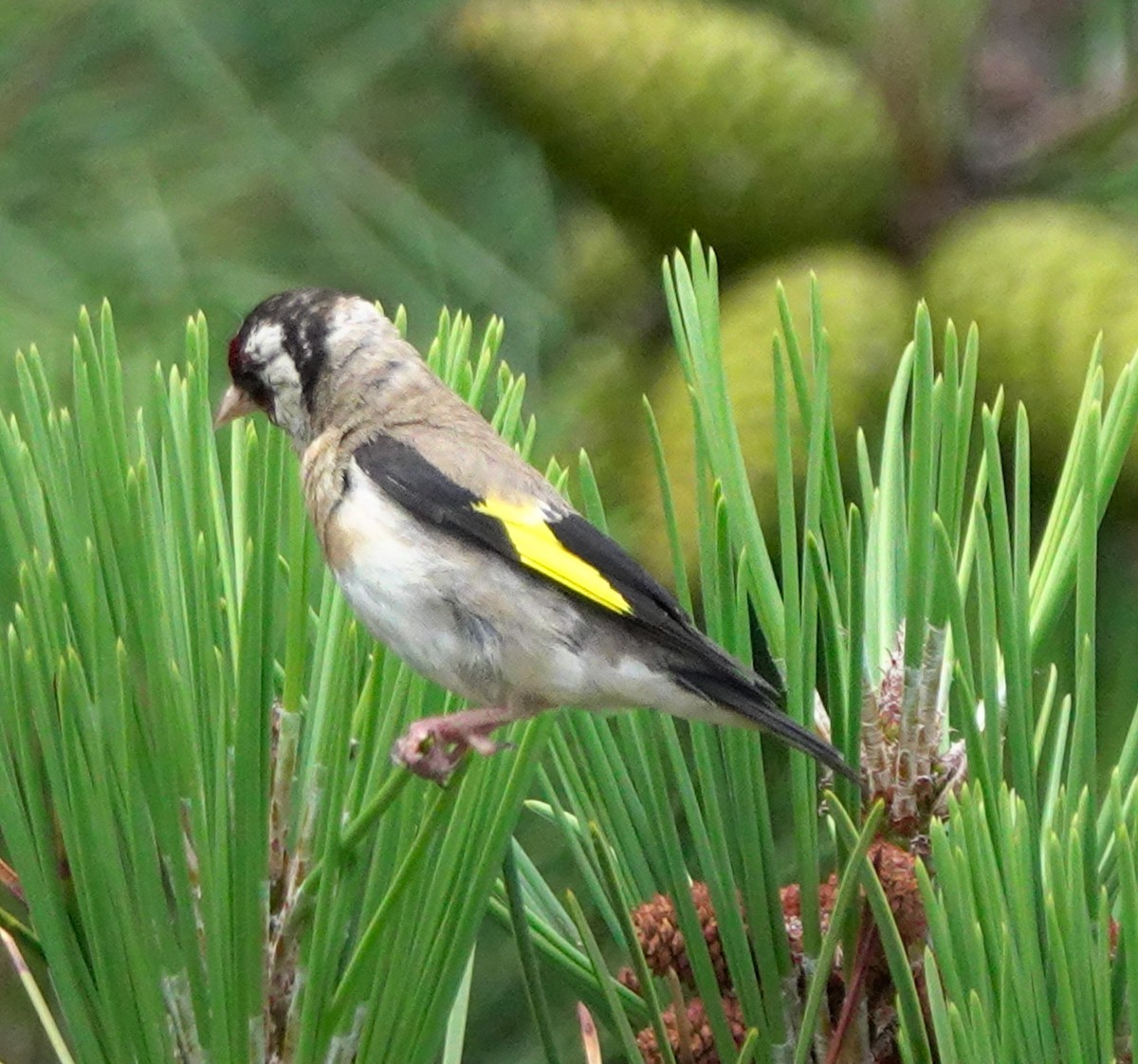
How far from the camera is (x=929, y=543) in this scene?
0.65 meters

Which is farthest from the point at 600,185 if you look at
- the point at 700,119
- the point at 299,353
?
the point at 299,353

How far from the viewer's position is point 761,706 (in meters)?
0.69

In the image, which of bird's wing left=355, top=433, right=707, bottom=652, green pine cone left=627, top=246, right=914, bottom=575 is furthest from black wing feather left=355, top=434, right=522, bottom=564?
green pine cone left=627, top=246, right=914, bottom=575

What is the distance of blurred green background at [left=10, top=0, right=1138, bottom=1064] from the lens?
0.86 metres

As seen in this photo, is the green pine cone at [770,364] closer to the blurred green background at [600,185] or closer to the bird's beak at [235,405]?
the blurred green background at [600,185]

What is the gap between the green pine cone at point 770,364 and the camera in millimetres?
856

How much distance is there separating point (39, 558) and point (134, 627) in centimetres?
5

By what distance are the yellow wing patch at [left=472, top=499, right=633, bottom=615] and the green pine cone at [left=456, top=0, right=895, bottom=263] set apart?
172 mm

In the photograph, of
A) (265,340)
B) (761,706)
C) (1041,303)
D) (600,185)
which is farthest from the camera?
(265,340)

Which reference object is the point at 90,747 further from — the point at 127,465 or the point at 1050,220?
the point at 1050,220

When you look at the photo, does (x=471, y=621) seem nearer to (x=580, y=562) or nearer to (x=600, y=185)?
(x=580, y=562)

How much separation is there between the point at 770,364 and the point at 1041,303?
140 mm

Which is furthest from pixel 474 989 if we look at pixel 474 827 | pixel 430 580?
pixel 474 827

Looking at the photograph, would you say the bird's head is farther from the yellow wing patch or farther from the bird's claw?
the bird's claw
